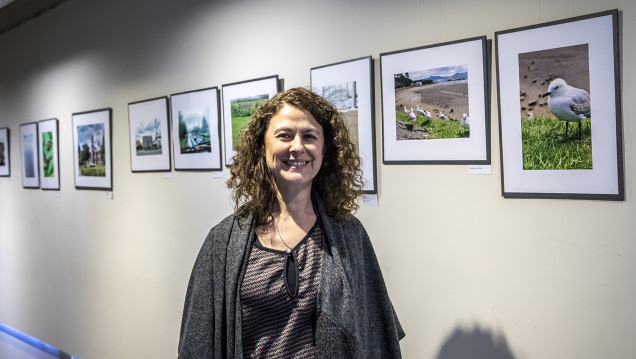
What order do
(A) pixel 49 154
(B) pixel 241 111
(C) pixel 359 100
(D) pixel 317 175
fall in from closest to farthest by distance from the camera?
(D) pixel 317 175, (C) pixel 359 100, (B) pixel 241 111, (A) pixel 49 154

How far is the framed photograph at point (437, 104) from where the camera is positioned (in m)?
2.04

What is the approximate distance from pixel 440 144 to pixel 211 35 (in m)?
1.85

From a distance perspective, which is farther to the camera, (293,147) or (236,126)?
(236,126)

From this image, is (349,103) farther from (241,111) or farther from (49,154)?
(49,154)

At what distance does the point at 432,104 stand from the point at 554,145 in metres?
0.56

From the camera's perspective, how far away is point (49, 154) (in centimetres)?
466

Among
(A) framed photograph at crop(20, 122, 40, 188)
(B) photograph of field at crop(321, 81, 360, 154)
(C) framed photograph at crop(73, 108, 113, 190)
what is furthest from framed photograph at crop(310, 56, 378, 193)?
(A) framed photograph at crop(20, 122, 40, 188)

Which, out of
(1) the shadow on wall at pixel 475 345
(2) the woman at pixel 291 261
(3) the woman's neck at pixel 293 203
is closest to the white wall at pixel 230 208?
(1) the shadow on wall at pixel 475 345

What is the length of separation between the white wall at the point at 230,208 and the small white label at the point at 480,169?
A: 1.5 inches

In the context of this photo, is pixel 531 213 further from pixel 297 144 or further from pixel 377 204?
pixel 297 144

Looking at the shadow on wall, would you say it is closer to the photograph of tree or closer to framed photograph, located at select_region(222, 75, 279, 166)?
framed photograph, located at select_region(222, 75, 279, 166)

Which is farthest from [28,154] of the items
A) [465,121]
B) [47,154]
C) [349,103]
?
[465,121]

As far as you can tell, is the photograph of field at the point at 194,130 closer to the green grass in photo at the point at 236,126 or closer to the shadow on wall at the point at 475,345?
the green grass in photo at the point at 236,126

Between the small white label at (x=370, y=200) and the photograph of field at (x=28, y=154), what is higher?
A: the photograph of field at (x=28, y=154)
